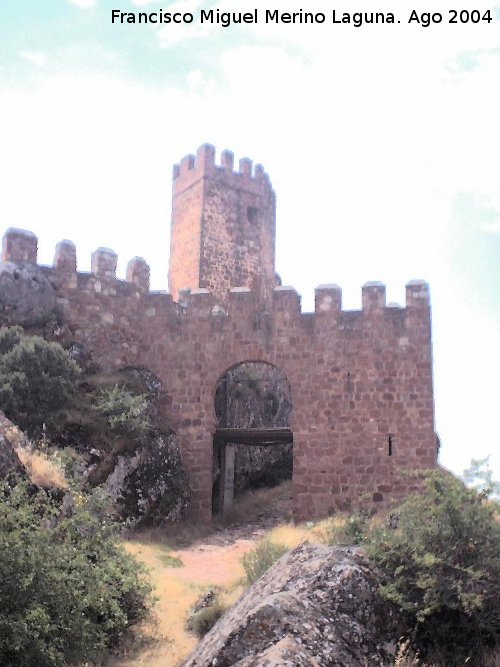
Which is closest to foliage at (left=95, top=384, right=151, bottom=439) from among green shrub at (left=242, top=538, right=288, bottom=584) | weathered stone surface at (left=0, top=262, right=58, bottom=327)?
weathered stone surface at (left=0, top=262, right=58, bottom=327)

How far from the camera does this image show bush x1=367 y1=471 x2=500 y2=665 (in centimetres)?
740

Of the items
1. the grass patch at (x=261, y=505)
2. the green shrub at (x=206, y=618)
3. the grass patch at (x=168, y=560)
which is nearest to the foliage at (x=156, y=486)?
the grass patch at (x=168, y=560)

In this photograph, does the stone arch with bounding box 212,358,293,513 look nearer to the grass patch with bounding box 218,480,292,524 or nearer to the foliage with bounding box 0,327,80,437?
the grass patch with bounding box 218,480,292,524

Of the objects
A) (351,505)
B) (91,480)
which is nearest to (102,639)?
(91,480)

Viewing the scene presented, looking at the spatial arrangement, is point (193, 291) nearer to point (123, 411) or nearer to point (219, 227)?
point (123, 411)

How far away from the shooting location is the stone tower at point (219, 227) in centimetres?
2875

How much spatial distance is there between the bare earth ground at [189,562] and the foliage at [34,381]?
352 centimetres

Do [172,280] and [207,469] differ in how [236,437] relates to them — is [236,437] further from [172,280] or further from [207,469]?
[172,280]

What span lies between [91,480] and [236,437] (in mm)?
5153

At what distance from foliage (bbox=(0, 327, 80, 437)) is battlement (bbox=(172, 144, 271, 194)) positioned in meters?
12.8

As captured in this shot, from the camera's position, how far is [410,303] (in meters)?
19.6

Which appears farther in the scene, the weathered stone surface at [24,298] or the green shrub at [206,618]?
the weathered stone surface at [24,298]

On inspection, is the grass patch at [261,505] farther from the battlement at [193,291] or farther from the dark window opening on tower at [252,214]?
the dark window opening on tower at [252,214]

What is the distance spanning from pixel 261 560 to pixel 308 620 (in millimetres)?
6817
